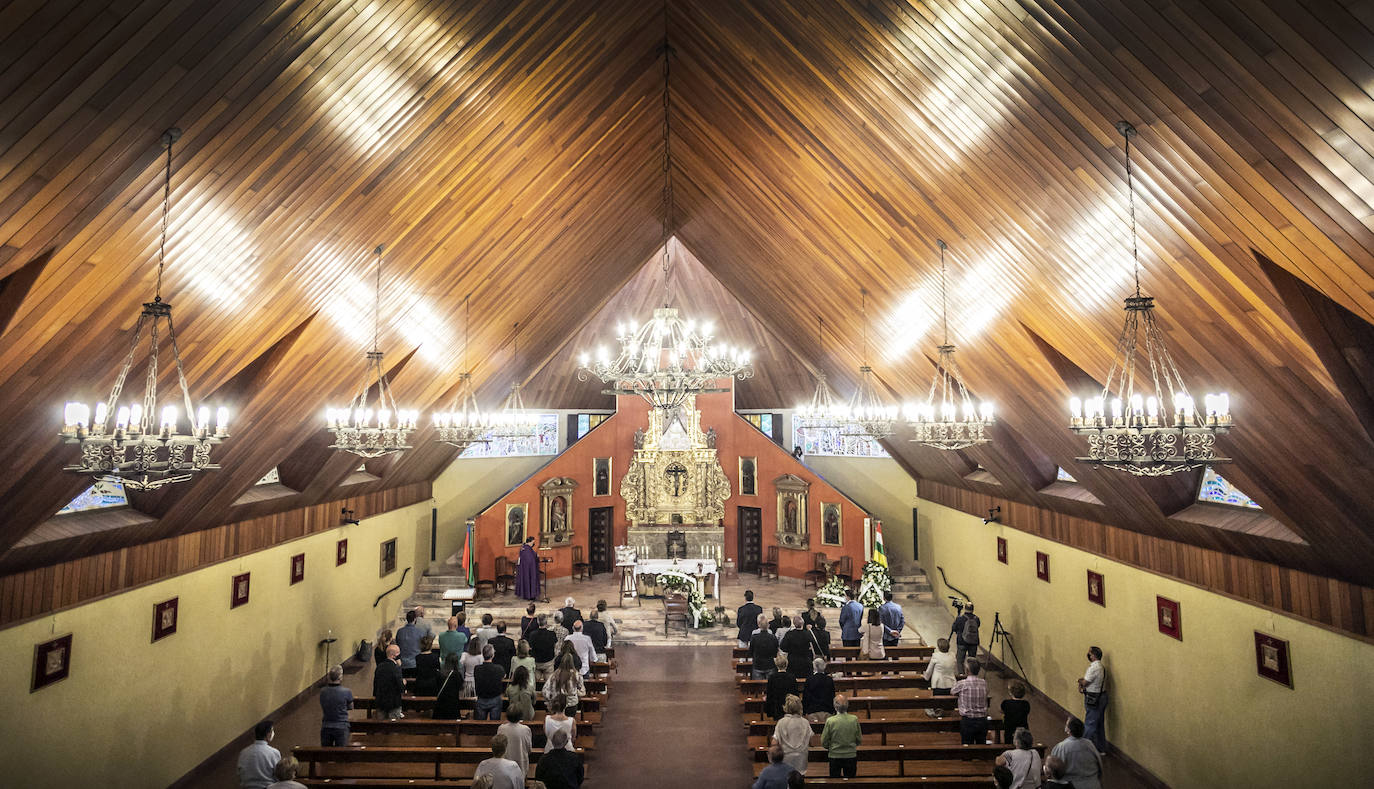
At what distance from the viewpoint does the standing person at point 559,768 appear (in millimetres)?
6332

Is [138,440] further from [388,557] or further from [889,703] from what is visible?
[388,557]

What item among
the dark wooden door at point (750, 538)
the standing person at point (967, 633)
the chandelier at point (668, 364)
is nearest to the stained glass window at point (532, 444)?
the dark wooden door at point (750, 538)

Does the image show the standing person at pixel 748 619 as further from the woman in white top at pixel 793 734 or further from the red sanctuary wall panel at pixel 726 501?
the red sanctuary wall panel at pixel 726 501

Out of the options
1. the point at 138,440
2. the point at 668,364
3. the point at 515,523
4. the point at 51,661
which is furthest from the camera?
the point at 515,523

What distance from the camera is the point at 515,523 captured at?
67.5ft

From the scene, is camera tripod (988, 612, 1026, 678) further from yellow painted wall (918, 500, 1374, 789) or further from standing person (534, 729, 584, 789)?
standing person (534, 729, 584, 789)

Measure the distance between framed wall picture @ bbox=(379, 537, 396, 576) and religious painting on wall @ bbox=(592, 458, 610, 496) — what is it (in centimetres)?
671

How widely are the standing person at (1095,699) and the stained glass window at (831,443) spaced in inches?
432

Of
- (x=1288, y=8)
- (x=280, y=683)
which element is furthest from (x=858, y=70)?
(x=280, y=683)

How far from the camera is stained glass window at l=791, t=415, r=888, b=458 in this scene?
866 inches

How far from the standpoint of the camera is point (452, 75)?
6062mm

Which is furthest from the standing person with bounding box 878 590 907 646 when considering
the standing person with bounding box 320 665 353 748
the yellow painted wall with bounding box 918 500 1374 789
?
the standing person with bounding box 320 665 353 748

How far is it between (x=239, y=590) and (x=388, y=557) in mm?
6176

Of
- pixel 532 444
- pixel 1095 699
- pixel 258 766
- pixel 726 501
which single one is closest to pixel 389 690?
pixel 258 766
